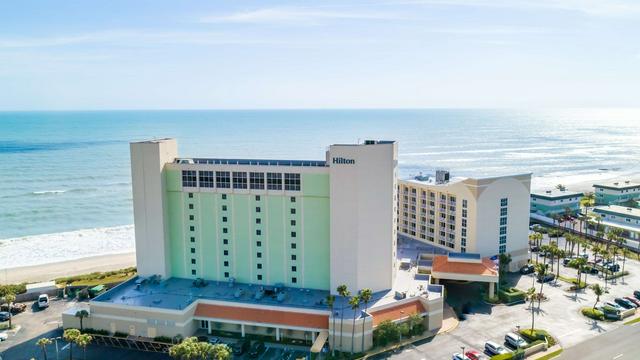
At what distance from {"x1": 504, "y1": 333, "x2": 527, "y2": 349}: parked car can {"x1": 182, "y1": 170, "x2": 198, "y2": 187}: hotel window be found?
3948cm

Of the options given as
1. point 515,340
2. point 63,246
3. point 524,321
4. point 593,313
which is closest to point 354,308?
point 515,340

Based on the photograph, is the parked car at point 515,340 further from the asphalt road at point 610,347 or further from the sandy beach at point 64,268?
the sandy beach at point 64,268

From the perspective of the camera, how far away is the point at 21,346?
53625mm

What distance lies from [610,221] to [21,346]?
97711 mm

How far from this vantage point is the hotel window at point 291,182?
5847cm

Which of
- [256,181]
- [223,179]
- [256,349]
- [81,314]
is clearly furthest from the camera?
[223,179]

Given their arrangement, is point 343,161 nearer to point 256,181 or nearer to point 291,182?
point 291,182

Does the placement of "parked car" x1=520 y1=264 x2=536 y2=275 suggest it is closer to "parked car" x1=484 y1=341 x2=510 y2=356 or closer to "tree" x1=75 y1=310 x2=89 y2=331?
"parked car" x1=484 y1=341 x2=510 y2=356

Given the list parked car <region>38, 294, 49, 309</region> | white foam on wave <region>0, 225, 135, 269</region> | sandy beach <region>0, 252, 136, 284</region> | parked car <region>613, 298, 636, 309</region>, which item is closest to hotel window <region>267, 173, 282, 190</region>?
parked car <region>38, 294, 49, 309</region>

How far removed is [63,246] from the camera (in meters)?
101

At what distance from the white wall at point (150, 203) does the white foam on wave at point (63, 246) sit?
40.3 meters

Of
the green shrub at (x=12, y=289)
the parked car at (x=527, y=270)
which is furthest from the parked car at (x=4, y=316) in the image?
the parked car at (x=527, y=270)

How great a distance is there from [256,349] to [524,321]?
30.7 metres

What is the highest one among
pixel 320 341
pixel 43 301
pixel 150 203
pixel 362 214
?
pixel 150 203
